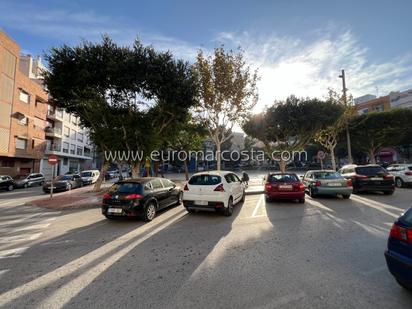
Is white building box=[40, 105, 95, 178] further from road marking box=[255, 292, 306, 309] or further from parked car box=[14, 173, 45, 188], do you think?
road marking box=[255, 292, 306, 309]

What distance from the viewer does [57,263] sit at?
4125 millimetres

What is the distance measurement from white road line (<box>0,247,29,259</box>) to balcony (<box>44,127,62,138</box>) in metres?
37.2

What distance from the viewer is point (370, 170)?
11.3 m

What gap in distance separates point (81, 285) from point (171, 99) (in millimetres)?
11917

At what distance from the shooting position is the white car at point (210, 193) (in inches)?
289

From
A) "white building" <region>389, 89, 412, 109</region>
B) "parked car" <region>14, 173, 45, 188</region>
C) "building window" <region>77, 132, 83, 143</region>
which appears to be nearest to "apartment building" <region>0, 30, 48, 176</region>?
"parked car" <region>14, 173, 45, 188</region>

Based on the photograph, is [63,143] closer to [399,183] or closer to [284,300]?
[284,300]

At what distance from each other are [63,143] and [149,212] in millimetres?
40984

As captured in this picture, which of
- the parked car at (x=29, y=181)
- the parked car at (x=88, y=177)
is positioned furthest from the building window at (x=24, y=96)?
the parked car at (x=88, y=177)

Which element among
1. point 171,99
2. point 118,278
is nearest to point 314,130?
A: point 171,99

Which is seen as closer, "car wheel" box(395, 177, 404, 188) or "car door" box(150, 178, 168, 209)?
"car door" box(150, 178, 168, 209)

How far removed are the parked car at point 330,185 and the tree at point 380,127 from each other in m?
19.3

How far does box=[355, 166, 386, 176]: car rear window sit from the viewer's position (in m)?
11.1

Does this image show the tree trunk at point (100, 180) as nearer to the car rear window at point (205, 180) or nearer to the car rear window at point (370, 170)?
the car rear window at point (205, 180)
